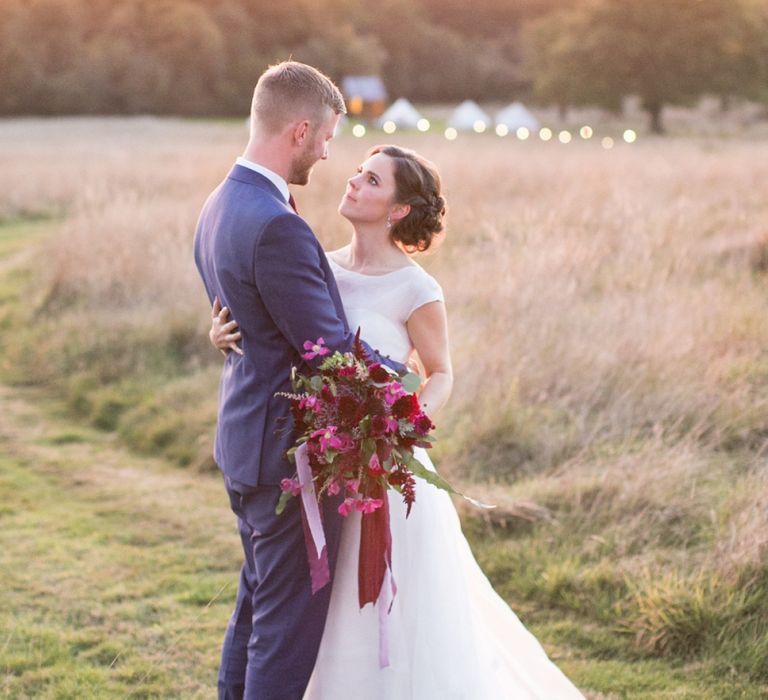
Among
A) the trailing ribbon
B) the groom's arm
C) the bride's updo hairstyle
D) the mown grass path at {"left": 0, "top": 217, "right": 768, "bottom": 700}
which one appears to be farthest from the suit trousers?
the mown grass path at {"left": 0, "top": 217, "right": 768, "bottom": 700}

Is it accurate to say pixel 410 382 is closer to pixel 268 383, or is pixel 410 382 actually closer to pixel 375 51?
pixel 268 383

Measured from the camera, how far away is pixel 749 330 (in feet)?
22.4

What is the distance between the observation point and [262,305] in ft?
9.21

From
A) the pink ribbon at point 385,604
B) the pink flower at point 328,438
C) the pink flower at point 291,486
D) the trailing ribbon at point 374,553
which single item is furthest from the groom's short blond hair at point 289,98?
the pink ribbon at point 385,604

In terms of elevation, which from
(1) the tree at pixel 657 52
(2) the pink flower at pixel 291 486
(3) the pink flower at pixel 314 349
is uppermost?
(1) the tree at pixel 657 52

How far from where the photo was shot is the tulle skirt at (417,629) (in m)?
3.15

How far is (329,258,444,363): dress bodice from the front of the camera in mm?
3260

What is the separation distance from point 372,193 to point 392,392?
95 centimetres

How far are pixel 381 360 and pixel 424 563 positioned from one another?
0.72m

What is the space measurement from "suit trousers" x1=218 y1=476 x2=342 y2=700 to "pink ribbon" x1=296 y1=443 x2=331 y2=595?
2.4 inches

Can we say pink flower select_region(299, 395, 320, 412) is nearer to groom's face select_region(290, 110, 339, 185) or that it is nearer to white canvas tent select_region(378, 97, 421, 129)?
groom's face select_region(290, 110, 339, 185)

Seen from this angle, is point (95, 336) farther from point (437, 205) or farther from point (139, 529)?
point (437, 205)

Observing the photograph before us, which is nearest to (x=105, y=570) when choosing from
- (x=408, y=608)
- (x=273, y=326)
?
(x=408, y=608)

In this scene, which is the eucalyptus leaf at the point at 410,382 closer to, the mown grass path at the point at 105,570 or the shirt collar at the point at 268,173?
the shirt collar at the point at 268,173
